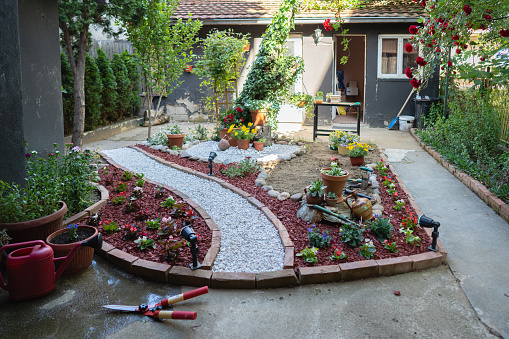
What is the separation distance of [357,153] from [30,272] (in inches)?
201

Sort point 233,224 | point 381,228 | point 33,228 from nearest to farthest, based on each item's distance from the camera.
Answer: point 33,228 → point 381,228 → point 233,224

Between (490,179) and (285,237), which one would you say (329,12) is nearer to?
(490,179)

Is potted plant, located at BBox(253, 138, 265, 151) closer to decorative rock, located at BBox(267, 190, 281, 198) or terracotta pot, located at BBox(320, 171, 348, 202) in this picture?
decorative rock, located at BBox(267, 190, 281, 198)

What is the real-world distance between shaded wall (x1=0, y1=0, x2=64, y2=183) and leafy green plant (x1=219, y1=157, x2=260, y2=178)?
234 centimetres

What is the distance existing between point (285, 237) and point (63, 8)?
5479 mm

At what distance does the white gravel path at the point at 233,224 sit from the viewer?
3572 mm

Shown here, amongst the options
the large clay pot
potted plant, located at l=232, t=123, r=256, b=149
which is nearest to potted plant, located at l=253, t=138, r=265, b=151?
potted plant, located at l=232, t=123, r=256, b=149

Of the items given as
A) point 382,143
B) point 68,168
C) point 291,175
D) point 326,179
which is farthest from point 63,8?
point 382,143

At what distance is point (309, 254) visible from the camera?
3.57m

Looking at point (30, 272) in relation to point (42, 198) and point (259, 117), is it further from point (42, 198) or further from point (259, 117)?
point (259, 117)

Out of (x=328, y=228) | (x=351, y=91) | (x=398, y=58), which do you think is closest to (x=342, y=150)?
(x=328, y=228)

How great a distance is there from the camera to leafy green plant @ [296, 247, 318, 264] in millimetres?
3517

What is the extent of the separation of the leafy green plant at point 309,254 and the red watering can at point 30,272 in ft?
6.48

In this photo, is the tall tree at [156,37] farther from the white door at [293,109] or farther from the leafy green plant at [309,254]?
the leafy green plant at [309,254]
